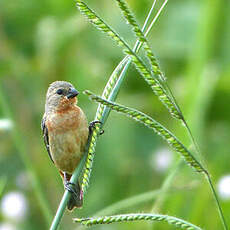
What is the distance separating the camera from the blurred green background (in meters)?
4.82

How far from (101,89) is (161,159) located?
0.75m

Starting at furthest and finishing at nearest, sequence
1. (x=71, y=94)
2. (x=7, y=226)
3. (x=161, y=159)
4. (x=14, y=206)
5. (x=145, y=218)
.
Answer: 1. (x=161, y=159)
2. (x=14, y=206)
3. (x=7, y=226)
4. (x=71, y=94)
5. (x=145, y=218)

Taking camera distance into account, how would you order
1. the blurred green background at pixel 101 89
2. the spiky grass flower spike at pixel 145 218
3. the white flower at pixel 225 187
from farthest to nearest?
1. the blurred green background at pixel 101 89
2. the white flower at pixel 225 187
3. the spiky grass flower spike at pixel 145 218

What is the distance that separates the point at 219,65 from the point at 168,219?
4183 millimetres

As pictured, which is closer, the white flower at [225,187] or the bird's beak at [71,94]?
the bird's beak at [71,94]

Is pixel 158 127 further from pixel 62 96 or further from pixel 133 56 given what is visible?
pixel 62 96

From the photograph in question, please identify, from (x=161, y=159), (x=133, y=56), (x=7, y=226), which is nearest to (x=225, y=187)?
(x=7, y=226)

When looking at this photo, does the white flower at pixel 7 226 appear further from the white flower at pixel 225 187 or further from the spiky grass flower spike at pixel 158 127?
the spiky grass flower spike at pixel 158 127

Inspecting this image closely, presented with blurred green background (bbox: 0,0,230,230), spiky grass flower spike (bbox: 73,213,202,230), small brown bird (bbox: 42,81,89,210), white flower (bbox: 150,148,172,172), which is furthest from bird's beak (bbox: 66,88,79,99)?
white flower (bbox: 150,148,172,172)

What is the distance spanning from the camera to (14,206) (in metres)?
4.51

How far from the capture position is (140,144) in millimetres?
5516

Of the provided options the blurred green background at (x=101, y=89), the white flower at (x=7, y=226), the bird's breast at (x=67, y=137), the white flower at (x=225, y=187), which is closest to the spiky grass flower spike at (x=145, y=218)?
the bird's breast at (x=67, y=137)

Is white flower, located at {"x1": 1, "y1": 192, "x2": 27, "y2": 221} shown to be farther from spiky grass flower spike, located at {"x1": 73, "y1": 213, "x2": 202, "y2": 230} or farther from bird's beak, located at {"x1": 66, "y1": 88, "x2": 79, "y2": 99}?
spiky grass flower spike, located at {"x1": 73, "y1": 213, "x2": 202, "y2": 230}

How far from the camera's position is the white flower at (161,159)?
16.9 feet
